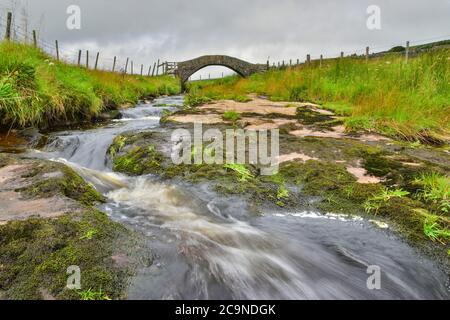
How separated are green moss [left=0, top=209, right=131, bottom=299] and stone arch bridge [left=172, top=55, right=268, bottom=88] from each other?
36215mm

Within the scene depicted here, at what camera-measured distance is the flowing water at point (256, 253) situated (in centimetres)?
202

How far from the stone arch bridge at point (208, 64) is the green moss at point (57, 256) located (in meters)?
36.2

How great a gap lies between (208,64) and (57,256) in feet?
131

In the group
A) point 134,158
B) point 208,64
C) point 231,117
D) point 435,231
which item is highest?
point 208,64

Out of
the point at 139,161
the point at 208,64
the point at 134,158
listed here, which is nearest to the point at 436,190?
the point at 139,161

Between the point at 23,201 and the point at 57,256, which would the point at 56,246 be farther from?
the point at 23,201

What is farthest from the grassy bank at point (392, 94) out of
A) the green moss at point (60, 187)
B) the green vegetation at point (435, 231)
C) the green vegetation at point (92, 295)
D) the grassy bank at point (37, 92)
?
the green vegetation at point (92, 295)

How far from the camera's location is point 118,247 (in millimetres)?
2209

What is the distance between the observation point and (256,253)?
2490 mm

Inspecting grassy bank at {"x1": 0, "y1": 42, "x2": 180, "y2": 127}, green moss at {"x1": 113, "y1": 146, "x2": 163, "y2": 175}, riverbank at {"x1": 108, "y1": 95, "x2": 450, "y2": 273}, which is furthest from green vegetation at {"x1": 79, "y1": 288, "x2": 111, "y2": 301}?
grassy bank at {"x1": 0, "y1": 42, "x2": 180, "y2": 127}

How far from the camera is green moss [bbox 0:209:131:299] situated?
1773mm

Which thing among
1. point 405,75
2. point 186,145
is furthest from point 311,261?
point 405,75

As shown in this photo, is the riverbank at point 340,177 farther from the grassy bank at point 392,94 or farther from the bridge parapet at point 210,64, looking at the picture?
the bridge parapet at point 210,64

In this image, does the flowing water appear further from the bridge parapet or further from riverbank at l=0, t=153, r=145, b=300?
the bridge parapet
